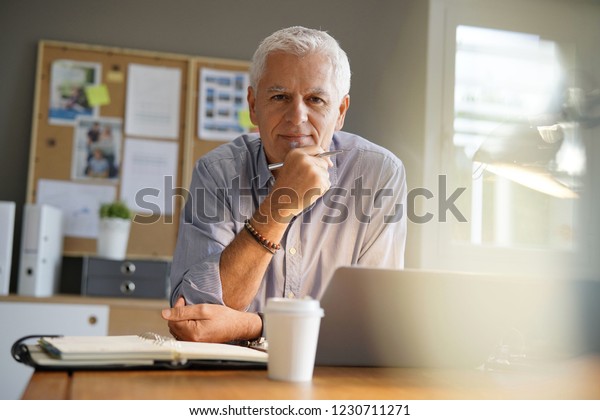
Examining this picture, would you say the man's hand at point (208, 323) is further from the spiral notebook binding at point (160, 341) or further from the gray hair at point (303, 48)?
the gray hair at point (303, 48)

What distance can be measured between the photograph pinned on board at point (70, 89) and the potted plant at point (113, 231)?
0.38 metres

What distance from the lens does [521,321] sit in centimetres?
88

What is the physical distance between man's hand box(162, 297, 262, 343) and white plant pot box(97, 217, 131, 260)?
1.44 m

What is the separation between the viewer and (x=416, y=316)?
2.66 feet

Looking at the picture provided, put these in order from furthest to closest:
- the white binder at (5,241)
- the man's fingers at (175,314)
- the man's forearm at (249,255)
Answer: the white binder at (5,241)
the man's forearm at (249,255)
the man's fingers at (175,314)

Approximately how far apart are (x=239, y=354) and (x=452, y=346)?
0.28 m

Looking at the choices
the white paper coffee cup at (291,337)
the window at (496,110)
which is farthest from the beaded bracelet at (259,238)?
the window at (496,110)

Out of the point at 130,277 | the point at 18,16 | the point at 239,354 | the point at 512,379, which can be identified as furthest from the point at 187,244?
the point at 18,16

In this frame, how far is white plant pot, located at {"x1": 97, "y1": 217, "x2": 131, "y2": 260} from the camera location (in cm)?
236

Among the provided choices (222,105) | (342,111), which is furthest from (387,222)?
(222,105)

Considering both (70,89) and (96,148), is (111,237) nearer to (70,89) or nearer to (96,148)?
(96,148)

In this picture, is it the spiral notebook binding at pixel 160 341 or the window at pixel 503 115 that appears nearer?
the spiral notebook binding at pixel 160 341

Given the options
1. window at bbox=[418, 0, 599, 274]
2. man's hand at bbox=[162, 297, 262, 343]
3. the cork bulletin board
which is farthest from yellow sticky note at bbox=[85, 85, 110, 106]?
man's hand at bbox=[162, 297, 262, 343]

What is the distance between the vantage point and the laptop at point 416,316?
796 mm
